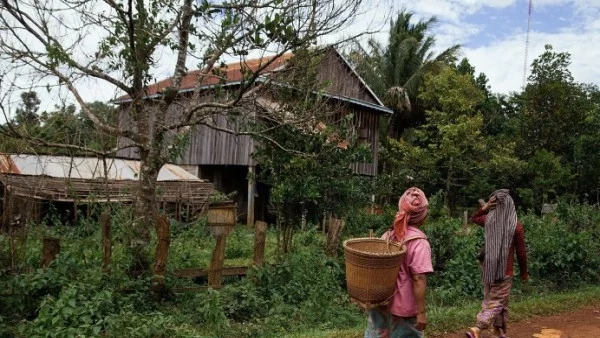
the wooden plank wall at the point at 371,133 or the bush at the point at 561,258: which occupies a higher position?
the wooden plank wall at the point at 371,133

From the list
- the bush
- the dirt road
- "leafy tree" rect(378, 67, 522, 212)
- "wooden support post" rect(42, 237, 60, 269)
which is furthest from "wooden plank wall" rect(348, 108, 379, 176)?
"wooden support post" rect(42, 237, 60, 269)

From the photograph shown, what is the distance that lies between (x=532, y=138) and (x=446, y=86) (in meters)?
4.83

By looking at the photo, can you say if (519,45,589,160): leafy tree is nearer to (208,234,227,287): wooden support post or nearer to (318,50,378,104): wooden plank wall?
(318,50,378,104): wooden plank wall

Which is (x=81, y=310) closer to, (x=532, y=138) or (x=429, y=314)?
(x=429, y=314)

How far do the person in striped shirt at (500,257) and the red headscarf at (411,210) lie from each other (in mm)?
2078

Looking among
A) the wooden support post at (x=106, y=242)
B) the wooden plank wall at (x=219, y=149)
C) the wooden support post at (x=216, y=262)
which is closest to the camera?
the wooden support post at (x=106, y=242)

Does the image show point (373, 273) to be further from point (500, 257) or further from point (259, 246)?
point (259, 246)

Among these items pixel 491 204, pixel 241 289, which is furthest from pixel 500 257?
pixel 241 289

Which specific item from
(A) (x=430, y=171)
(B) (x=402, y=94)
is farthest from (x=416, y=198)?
(B) (x=402, y=94)

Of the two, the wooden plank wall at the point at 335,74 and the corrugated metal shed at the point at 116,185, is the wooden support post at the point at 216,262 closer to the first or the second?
the wooden plank wall at the point at 335,74

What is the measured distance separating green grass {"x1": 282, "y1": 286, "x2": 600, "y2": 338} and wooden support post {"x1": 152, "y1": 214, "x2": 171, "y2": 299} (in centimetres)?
173

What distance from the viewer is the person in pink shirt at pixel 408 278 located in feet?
11.6

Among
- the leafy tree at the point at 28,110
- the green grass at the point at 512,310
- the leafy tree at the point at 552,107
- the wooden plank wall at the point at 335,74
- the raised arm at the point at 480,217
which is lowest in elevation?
the green grass at the point at 512,310

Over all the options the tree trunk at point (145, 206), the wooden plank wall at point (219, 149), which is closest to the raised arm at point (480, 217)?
the tree trunk at point (145, 206)
